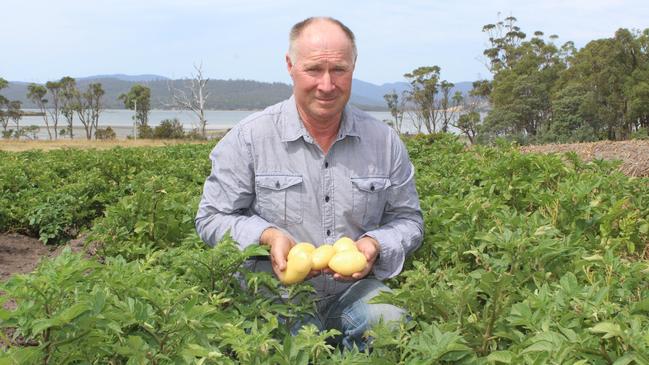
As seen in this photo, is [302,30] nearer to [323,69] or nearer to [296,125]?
[323,69]

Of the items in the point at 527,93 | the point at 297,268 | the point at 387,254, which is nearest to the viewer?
the point at 297,268

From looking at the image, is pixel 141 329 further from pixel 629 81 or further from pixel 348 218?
pixel 629 81

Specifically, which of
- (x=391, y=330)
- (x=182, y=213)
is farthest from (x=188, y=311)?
(x=182, y=213)

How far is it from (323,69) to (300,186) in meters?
0.54

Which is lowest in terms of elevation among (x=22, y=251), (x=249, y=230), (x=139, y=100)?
(x=22, y=251)

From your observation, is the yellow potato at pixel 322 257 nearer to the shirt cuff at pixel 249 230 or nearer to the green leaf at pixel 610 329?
the shirt cuff at pixel 249 230

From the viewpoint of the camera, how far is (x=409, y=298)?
242 cm

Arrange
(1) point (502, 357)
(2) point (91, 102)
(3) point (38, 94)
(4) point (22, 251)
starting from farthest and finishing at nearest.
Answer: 1. (3) point (38, 94)
2. (2) point (91, 102)
3. (4) point (22, 251)
4. (1) point (502, 357)

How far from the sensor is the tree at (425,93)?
5200 cm

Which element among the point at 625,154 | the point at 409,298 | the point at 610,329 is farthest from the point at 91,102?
the point at 610,329

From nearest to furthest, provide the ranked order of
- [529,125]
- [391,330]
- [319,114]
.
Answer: [391,330]
[319,114]
[529,125]

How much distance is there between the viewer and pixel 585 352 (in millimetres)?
1965

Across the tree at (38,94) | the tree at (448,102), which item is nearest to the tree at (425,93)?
the tree at (448,102)

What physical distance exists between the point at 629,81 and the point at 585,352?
3294 centimetres
